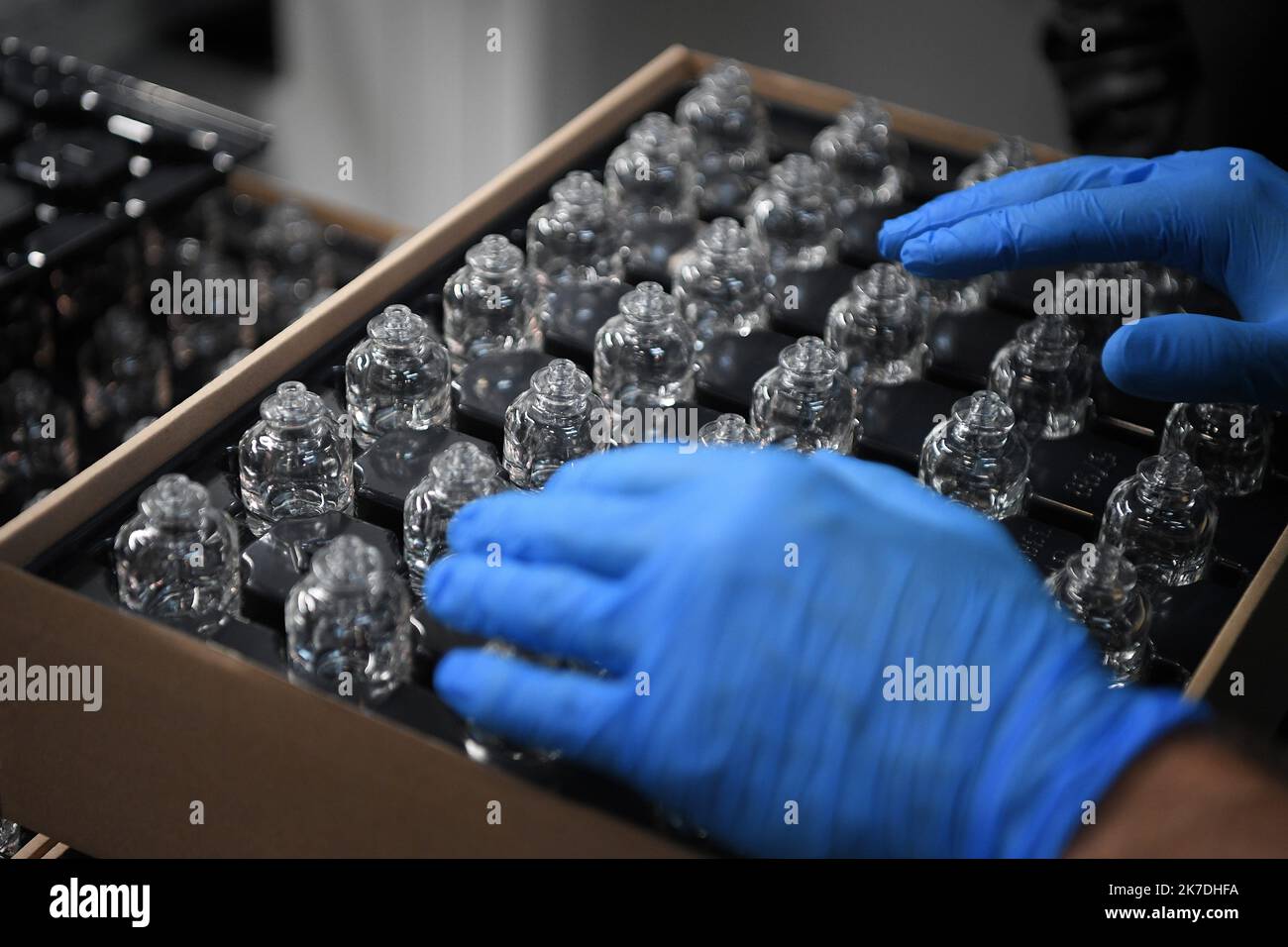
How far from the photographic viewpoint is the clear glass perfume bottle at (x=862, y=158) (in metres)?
1.87

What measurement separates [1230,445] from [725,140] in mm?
770

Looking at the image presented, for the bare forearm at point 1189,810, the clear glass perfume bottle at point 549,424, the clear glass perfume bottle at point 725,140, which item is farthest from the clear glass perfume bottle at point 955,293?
the bare forearm at point 1189,810

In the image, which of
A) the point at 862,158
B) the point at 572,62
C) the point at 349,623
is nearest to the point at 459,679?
the point at 349,623

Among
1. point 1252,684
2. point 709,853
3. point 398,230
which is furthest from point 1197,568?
point 398,230

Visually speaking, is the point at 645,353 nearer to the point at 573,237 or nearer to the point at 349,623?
the point at 573,237

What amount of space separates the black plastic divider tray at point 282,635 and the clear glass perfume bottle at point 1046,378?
3cm

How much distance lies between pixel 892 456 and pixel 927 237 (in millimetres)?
259

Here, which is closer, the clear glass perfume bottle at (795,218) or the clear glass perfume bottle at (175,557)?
the clear glass perfume bottle at (175,557)

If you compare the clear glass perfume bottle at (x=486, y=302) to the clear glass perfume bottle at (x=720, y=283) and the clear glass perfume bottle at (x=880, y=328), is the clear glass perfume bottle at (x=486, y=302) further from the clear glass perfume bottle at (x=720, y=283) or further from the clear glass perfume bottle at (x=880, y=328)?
the clear glass perfume bottle at (x=880, y=328)

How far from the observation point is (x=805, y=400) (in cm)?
141

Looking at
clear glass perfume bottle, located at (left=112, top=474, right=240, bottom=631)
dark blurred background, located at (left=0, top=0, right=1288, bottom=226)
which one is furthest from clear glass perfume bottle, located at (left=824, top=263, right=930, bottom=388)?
dark blurred background, located at (left=0, top=0, right=1288, bottom=226)

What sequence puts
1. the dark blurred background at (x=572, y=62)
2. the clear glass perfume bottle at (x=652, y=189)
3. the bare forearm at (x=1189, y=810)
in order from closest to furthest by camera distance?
1. the bare forearm at (x=1189, y=810)
2. the clear glass perfume bottle at (x=652, y=189)
3. the dark blurred background at (x=572, y=62)

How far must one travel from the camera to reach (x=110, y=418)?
2033mm

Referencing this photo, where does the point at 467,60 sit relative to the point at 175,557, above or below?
below
